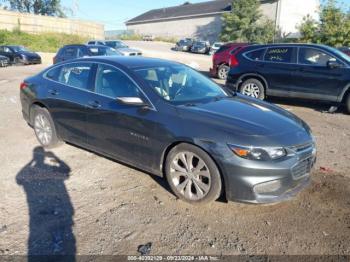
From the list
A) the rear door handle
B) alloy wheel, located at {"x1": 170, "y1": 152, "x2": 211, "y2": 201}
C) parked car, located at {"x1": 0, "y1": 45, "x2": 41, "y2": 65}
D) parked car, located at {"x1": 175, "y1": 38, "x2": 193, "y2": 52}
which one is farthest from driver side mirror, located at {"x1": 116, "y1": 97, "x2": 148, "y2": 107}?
parked car, located at {"x1": 175, "y1": 38, "x2": 193, "y2": 52}

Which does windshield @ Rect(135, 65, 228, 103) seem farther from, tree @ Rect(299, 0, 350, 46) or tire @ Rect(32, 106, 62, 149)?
tree @ Rect(299, 0, 350, 46)

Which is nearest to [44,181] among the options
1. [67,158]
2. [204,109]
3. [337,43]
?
[67,158]

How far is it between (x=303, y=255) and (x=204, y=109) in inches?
72.6

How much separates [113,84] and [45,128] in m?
1.78

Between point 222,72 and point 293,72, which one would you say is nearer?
point 293,72

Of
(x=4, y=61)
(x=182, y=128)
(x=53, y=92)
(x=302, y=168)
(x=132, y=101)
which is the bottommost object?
(x=4, y=61)

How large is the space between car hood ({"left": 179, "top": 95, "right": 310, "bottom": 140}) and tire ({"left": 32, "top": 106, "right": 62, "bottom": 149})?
2529mm

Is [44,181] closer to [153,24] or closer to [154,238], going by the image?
[154,238]

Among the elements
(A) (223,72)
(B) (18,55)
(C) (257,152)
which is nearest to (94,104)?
(C) (257,152)

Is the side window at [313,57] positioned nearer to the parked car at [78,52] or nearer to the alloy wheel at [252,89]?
the alloy wheel at [252,89]

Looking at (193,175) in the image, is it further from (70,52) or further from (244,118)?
(70,52)

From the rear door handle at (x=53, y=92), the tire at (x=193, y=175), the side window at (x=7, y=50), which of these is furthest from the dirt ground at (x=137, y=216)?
the side window at (x=7, y=50)

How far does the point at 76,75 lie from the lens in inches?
201

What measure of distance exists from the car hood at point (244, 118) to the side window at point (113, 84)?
764mm
